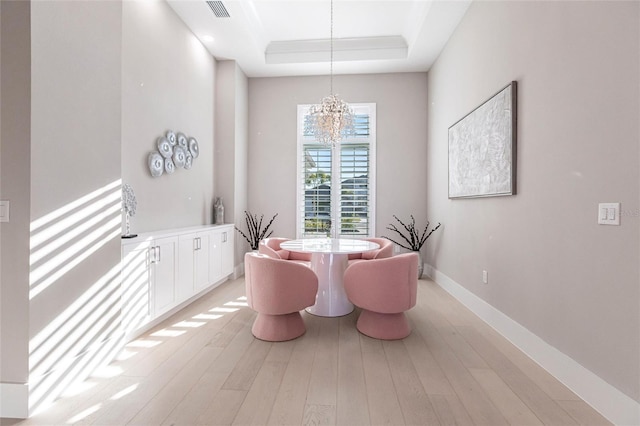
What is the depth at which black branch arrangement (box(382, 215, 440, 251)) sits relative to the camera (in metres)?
4.77

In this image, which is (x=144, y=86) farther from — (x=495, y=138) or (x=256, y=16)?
(x=495, y=138)

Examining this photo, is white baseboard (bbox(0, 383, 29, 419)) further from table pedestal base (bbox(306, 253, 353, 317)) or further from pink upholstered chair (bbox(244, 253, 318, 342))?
table pedestal base (bbox(306, 253, 353, 317))

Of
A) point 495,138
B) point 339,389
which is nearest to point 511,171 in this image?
point 495,138

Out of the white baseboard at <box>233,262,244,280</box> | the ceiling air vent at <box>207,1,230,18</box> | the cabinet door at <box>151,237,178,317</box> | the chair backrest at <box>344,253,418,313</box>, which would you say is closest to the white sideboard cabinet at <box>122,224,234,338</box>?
the cabinet door at <box>151,237,178,317</box>

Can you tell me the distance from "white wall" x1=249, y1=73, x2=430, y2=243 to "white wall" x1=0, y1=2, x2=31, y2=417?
3.66m

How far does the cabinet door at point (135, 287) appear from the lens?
2385 millimetres

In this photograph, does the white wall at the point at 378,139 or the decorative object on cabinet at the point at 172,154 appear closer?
the decorative object on cabinet at the point at 172,154

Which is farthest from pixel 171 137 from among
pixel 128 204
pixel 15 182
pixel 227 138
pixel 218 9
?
pixel 15 182

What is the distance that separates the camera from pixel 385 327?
101 inches

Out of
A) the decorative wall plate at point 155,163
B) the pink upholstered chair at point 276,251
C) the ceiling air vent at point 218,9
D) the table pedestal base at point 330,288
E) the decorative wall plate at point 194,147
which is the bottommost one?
the table pedestal base at point 330,288

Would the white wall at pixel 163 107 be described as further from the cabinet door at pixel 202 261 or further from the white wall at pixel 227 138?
the cabinet door at pixel 202 261

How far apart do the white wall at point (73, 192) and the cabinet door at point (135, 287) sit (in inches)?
4.7

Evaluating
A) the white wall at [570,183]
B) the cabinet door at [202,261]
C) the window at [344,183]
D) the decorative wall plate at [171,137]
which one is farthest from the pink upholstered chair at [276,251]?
the white wall at [570,183]

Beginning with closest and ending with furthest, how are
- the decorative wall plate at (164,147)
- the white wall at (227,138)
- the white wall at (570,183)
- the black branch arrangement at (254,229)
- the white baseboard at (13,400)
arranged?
the white wall at (570,183) → the white baseboard at (13,400) → the decorative wall plate at (164,147) → the white wall at (227,138) → the black branch arrangement at (254,229)
